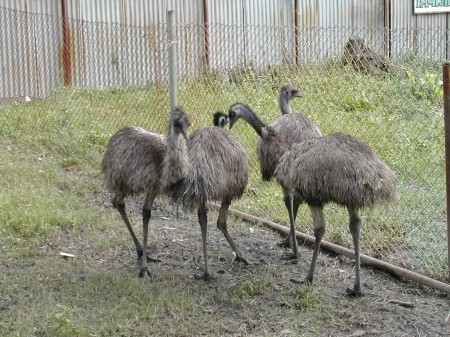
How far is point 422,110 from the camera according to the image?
623 cm

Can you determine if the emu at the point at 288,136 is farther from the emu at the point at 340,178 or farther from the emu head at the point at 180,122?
the emu head at the point at 180,122

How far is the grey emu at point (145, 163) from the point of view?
5770 mm

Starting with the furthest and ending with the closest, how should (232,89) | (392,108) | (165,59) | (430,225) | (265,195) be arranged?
(165,59) → (232,89) → (265,195) → (392,108) → (430,225)

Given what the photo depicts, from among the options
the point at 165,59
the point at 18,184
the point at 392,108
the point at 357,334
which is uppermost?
the point at 165,59

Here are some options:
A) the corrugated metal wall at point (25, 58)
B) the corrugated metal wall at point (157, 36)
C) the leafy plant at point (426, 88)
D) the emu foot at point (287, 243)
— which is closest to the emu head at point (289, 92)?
the corrugated metal wall at point (157, 36)

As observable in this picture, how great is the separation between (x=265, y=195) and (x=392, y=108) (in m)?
1.79

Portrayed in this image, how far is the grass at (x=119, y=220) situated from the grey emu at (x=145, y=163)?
597 mm

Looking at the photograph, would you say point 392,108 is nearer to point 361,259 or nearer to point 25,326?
point 361,259

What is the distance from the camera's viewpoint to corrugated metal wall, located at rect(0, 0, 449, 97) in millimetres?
9297

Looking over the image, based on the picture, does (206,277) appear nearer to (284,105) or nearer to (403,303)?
(403,303)

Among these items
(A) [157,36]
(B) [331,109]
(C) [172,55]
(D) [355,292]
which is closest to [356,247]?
A: (D) [355,292]

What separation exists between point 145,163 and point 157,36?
11.0 ft

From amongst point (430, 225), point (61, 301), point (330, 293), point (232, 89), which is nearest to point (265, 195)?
point (232, 89)

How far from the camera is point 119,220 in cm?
749
